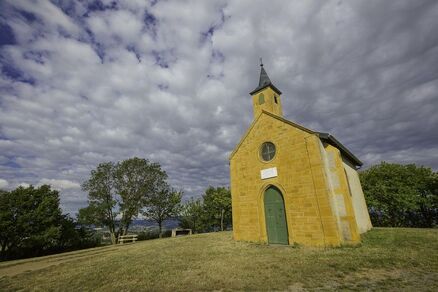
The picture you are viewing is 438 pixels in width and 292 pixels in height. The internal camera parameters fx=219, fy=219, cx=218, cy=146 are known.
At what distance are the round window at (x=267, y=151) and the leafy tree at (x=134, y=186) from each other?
811 inches

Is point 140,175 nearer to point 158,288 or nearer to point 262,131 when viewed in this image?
point 262,131

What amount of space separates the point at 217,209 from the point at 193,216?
185 inches

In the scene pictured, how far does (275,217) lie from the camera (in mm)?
13656

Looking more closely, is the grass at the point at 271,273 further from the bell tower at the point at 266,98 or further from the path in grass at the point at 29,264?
the bell tower at the point at 266,98

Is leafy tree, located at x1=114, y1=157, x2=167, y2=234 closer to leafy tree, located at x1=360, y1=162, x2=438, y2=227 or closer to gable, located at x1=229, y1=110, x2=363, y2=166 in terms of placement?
gable, located at x1=229, y1=110, x2=363, y2=166

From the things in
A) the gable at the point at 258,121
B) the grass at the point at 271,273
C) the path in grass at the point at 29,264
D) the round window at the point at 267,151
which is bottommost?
the path in grass at the point at 29,264

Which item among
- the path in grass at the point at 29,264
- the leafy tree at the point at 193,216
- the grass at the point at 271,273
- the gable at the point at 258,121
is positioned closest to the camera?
the grass at the point at 271,273

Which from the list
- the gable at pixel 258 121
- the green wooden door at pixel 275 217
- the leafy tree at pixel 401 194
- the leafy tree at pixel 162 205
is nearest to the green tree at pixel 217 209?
the leafy tree at pixel 162 205

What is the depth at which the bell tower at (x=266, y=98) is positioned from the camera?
56.7 feet

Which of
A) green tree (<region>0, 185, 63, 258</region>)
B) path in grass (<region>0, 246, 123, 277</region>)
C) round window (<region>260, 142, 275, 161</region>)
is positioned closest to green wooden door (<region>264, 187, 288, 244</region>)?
round window (<region>260, 142, 275, 161</region>)

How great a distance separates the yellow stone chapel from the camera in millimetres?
11477

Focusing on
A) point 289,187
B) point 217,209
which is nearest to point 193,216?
point 217,209

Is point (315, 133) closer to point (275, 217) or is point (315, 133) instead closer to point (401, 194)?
point (275, 217)

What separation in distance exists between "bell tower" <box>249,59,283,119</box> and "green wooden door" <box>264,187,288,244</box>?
6540mm
